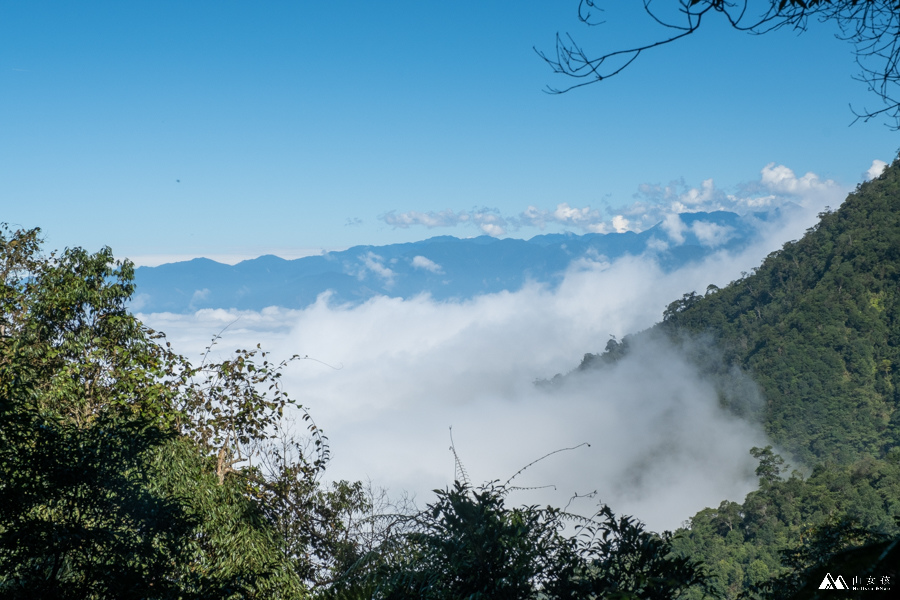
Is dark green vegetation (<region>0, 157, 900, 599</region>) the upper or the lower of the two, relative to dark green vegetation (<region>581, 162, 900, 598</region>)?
lower

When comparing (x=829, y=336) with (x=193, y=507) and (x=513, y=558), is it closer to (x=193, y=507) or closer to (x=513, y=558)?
(x=513, y=558)

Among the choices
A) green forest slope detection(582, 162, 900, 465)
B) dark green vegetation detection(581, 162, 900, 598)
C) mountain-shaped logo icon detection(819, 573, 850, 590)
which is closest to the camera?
mountain-shaped logo icon detection(819, 573, 850, 590)

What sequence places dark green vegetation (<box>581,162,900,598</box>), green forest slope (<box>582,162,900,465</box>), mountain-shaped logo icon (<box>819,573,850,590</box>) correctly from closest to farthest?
1. mountain-shaped logo icon (<box>819,573,850,590</box>)
2. dark green vegetation (<box>581,162,900,598</box>)
3. green forest slope (<box>582,162,900,465</box>)

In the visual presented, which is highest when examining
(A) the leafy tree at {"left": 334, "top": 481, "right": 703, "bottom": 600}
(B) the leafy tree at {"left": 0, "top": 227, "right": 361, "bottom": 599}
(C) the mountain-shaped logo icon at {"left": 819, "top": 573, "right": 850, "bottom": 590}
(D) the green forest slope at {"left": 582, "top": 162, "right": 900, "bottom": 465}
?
(D) the green forest slope at {"left": 582, "top": 162, "right": 900, "bottom": 465}

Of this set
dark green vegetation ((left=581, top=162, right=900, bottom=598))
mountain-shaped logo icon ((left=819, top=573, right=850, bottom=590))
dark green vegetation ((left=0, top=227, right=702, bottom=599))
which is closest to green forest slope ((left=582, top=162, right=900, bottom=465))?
dark green vegetation ((left=581, top=162, right=900, bottom=598))

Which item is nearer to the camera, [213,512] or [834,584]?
[834,584]

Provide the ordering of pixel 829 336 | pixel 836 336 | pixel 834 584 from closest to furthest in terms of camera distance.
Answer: pixel 834 584
pixel 836 336
pixel 829 336

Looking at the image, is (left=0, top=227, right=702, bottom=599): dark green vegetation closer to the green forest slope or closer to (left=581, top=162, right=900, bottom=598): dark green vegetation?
(left=581, top=162, right=900, bottom=598): dark green vegetation

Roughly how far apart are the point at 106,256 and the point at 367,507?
181 inches

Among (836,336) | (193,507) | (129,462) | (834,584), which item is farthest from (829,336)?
(834,584)

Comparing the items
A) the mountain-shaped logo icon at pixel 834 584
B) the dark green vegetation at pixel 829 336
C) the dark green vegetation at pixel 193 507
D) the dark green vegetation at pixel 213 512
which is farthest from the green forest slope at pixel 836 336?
the mountain-shaped logo icon at pixel 834 584

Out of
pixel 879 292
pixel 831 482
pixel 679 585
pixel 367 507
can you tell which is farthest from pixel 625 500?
pixel 679 585

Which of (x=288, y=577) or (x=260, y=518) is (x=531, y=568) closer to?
(x=288, y=577)

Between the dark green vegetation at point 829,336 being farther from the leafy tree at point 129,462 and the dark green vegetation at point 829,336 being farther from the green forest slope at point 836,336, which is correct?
the leafy tree at point 129,462
